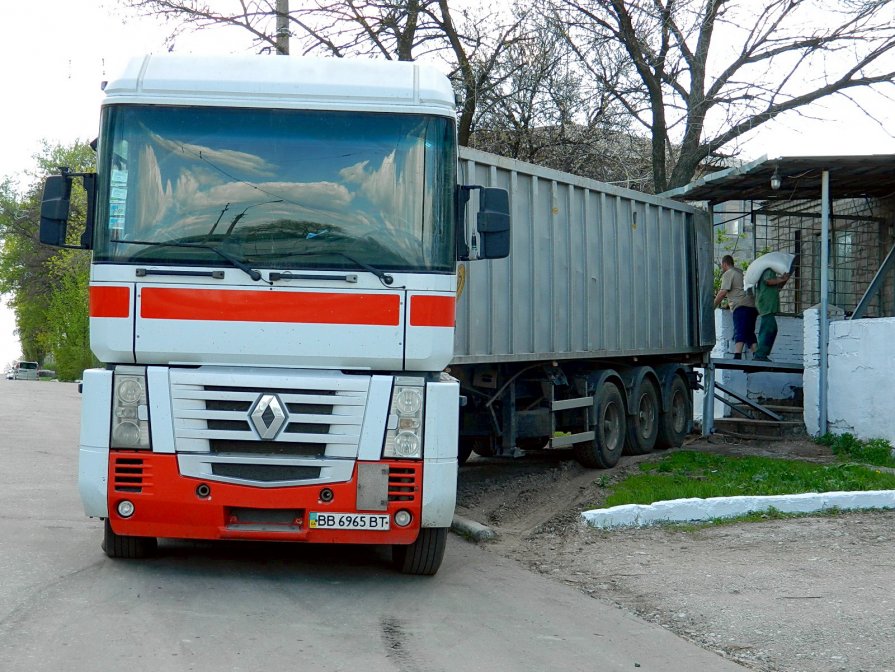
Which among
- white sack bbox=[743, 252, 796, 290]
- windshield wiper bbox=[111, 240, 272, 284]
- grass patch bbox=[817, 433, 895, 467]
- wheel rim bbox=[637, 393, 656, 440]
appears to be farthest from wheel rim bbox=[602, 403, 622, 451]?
windshield wiper bbox=[111, 240, 272, 284]

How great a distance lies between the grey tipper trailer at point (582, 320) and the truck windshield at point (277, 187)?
8.87 ft

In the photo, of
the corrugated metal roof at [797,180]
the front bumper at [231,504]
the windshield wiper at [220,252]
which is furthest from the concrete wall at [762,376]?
the windshield wiper at [220,252]

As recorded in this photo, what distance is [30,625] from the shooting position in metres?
5.31

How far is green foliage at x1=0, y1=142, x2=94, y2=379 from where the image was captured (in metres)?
60.1

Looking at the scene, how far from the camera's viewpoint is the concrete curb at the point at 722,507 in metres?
9.05

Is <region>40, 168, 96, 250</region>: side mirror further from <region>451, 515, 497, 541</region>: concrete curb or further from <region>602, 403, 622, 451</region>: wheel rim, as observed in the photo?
<region>602, 403, 622, 451</region>: wheel rim

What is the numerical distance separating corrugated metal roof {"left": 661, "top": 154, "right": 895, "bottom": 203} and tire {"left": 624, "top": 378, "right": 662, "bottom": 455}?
113 inches

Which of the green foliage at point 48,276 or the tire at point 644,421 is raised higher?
the green foliage at point 48,276

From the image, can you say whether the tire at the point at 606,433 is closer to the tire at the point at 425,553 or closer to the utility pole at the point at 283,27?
the tire at the point at 425,553

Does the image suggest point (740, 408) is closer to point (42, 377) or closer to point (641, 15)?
point (641, 15)

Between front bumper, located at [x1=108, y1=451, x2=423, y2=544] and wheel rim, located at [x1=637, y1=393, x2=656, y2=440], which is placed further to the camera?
wheel rim, located at [x1=637, y1=393, x2=656, y2=440]

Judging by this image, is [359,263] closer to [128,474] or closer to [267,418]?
[267,418]

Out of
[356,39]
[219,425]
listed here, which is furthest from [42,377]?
[219,425]

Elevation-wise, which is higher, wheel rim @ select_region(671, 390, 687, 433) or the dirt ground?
wheel rim @ select_region(671, 390, 687, 433)
